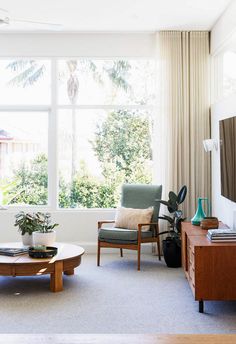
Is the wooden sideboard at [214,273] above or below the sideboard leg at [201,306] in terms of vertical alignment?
above

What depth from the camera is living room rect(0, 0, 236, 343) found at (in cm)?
609

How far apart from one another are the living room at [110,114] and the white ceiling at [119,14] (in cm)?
1

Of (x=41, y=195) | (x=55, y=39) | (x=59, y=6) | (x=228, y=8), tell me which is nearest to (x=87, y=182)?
(x=41, y=195)

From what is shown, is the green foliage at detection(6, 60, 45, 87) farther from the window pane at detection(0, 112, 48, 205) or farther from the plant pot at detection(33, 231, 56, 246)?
the plant pot at detection(33, 231, 56, 246)

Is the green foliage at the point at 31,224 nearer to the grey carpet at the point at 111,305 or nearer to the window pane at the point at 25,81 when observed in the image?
the grey carpet at the point at 111,305

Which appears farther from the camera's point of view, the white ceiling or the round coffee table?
the white ceiling

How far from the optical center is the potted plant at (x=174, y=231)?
6.02 m

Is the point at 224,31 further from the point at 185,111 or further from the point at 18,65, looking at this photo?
the point at 18,65

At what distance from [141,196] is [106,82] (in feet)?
5.76

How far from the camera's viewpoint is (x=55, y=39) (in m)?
6.99

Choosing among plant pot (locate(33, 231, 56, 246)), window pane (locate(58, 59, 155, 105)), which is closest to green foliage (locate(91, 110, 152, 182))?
window pane (locate(58, 59, 155, 105))

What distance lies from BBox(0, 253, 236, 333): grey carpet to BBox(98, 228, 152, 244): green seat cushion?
1.10 ft

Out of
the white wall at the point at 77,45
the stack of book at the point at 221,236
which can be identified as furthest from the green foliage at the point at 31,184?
the stack of book at the point at 221,236

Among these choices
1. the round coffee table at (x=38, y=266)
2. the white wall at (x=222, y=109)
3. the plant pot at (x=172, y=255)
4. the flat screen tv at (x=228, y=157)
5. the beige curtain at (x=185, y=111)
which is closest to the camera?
the round coffee table at (x=38, y=266)
